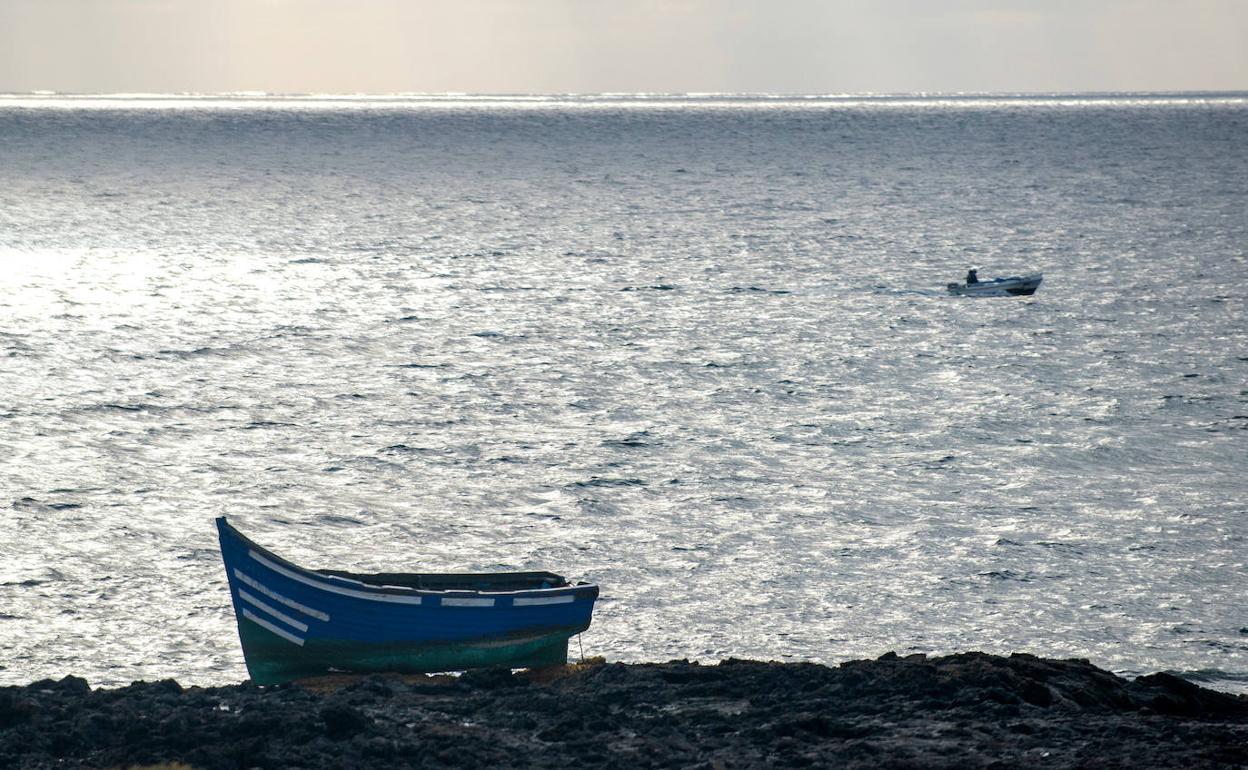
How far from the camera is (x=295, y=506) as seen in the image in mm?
24297

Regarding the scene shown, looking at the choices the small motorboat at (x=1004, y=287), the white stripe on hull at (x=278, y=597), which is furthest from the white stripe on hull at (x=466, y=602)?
the small motorboat at (x=1004, y=287)

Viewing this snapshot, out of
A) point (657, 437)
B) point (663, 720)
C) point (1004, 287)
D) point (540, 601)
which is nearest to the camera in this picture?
point (663, 720)

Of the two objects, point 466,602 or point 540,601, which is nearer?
point 466,602

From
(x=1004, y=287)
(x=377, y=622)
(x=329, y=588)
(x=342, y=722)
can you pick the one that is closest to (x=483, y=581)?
(x=377, y=622)

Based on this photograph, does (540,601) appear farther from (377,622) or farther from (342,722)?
(342,722)

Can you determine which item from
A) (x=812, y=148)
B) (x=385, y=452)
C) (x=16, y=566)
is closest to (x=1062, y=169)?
(x=812, y=148)

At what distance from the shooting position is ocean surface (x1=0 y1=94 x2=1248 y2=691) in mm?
19734

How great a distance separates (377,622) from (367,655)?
1.49 feet

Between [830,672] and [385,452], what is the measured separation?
43.9ft

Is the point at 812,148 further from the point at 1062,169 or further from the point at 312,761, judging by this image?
the point at 312,761

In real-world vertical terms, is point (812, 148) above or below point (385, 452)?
below

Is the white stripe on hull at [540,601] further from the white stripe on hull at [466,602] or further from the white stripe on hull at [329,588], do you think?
the white stripe on hull at [329,588]

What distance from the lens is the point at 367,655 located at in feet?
55.2

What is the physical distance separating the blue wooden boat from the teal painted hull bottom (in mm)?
11
